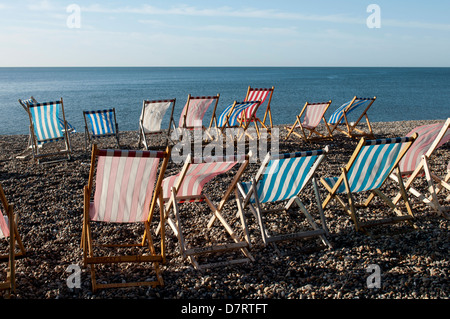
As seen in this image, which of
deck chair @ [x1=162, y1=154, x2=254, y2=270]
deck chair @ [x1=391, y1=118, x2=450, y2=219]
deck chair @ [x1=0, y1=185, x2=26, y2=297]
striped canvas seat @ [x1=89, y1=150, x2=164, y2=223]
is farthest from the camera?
deck chair @ [x1=391, y1=118, x2=450, y2=219]

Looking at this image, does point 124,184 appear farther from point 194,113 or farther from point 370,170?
point 194,113

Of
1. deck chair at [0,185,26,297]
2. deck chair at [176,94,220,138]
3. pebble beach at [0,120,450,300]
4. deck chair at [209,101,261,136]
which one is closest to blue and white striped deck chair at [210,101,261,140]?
deck chair at [209,101,261,136]

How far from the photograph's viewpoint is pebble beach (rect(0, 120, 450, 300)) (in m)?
2.86

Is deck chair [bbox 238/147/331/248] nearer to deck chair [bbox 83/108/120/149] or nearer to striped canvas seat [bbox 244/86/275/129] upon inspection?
striped canvas seat [bbox 244/86/275/129]

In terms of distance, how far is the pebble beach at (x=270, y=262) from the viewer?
2855 millimetres

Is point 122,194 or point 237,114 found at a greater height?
point 237,114

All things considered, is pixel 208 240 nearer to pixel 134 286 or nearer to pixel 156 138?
pixel 134 286

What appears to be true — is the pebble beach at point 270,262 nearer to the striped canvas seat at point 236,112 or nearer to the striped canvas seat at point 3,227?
the striped canvas seat at point 3,227

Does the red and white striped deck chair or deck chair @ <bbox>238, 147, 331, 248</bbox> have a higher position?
the red and white striped deck chair

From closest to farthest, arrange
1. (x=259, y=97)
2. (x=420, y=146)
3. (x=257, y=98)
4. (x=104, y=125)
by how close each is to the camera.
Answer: (x=420, y=146), (x=104, y=125), (x=259, y=97), (x=257, y=98)

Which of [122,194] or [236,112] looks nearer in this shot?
[122,194]

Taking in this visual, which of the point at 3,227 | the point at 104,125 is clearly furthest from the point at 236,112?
the point at 3,227

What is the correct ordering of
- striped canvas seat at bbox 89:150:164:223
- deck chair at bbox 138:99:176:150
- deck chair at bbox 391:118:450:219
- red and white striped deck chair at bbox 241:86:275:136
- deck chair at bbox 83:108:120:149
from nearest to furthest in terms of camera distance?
striped canvas seat at bbox 89:150:164:223
deck chair at bbox 391:118:450:219
deck chair at bbox 83:108:120:149
deck chair at bbox 138:99:176:150
red and white striped deck chair at bbox 241:86:275:136

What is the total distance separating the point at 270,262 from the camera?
10.9ft
